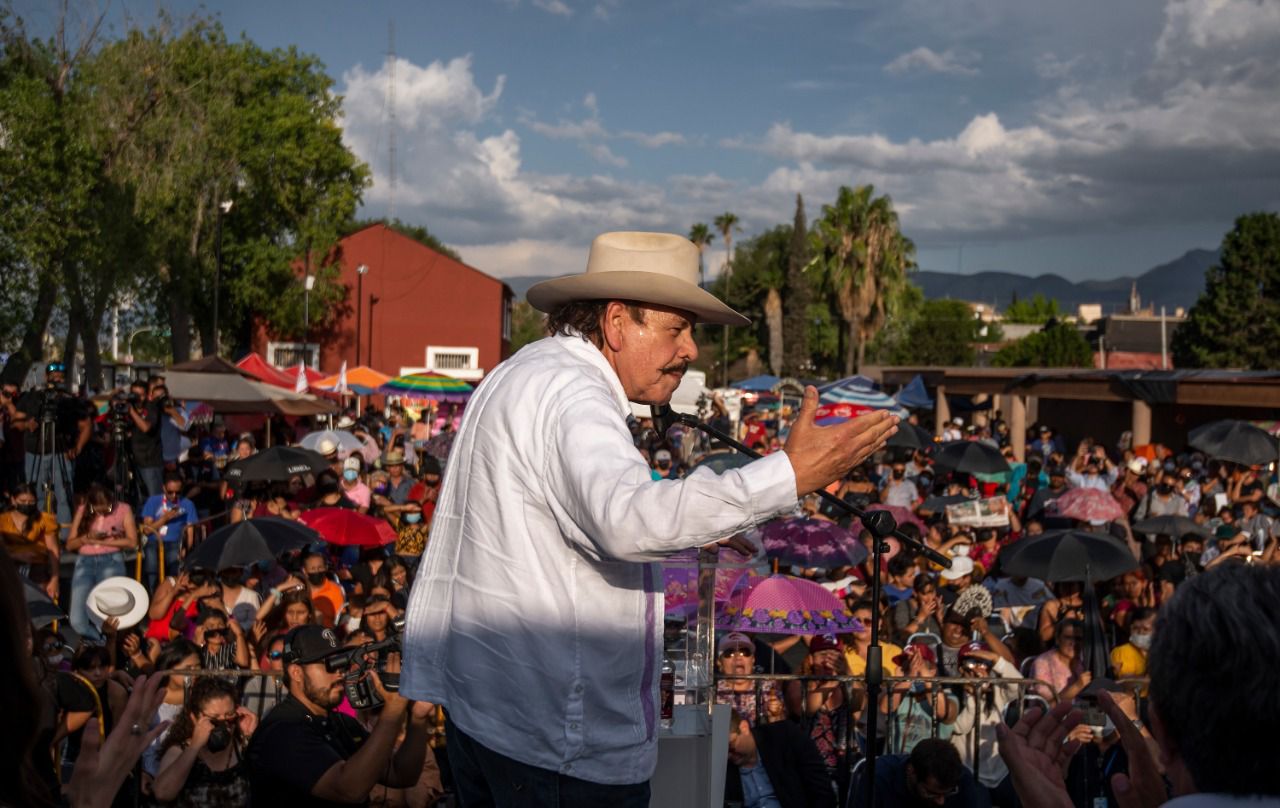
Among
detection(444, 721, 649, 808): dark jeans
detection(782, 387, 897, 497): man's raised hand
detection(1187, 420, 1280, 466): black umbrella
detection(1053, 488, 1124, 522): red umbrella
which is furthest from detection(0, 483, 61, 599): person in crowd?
detection(1187, 420, 1280, 466): black umbrella

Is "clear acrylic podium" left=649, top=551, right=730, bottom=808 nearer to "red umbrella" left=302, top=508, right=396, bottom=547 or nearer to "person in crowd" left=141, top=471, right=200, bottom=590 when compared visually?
"red umbrella" left=302, top=508, right=396, bottom=547

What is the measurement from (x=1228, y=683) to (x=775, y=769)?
14.2ft

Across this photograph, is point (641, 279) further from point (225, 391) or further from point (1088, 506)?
point (225, 391)

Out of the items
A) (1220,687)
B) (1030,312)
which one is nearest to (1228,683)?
(1220,687)

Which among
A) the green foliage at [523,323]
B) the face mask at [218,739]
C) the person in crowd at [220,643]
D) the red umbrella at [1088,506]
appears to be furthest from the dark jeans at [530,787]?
the green foliage at [523,323]

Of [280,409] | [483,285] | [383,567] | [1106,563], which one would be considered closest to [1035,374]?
[280,409]

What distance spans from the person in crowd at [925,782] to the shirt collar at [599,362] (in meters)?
3.25

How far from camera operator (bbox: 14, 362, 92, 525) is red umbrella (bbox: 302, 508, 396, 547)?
4.25 m

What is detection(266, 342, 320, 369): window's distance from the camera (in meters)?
41.7

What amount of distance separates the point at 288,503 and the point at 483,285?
3404 cm

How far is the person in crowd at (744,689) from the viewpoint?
6.23 m

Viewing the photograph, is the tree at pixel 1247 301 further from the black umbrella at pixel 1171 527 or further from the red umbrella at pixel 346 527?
the red umbrella at pixel 346 527

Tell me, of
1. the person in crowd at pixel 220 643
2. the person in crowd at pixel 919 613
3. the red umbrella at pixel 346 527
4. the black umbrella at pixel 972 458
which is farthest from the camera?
the black umbrella at pixel 972 458

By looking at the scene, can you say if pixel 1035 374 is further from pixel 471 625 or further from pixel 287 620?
pixel 471 625
